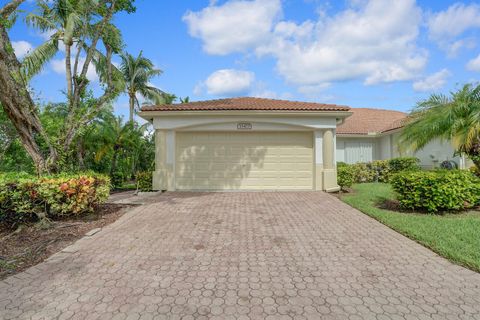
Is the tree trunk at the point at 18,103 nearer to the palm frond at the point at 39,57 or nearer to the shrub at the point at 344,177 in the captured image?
the palm frond at the point at 39,57

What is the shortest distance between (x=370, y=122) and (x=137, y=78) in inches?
753

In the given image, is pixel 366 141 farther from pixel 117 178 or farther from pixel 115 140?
pixel 117 178

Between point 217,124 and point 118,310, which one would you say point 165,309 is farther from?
point 217,124

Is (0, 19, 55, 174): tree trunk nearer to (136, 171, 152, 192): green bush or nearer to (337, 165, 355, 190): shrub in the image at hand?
(136, 171, 152, 192): green bush

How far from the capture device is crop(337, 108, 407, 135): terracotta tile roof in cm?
1736

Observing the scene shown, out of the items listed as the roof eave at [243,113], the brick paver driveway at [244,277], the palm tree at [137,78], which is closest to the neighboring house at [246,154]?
the roof eave at [243,113]

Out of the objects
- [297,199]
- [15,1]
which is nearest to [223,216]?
[297,199]

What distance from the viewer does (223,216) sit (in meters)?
6.94

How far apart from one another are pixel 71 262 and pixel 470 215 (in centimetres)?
835

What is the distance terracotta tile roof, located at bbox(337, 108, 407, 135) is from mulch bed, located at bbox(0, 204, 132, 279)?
14807 mm

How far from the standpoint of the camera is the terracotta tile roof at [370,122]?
17359 millimetres

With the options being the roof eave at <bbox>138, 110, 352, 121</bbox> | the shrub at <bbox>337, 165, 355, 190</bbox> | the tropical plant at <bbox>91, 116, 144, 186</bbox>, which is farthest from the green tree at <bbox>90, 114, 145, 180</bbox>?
the shrub at <bbox>337, 165, 355, 190</bbox>

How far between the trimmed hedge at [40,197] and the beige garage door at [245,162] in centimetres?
477

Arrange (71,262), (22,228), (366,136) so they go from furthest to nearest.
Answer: (366,136), (22,228), (71,262)
